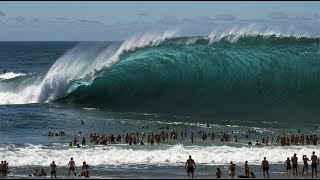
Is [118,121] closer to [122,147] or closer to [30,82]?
[122,147]

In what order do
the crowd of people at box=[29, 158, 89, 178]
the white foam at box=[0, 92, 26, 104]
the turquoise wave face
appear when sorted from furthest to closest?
the white foam at box=[0, 92, 26, 104], the turquoise wave face, the crowd of people at box=[29, 158, 89, 178]

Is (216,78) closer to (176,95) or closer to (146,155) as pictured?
(176,95)

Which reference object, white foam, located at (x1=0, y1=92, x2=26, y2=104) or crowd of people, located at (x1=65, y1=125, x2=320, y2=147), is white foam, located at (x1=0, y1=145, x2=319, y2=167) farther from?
white foam, located at (x1=0, y1=92, x2=26, y2=104)

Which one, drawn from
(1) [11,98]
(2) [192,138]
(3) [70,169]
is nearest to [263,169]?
(3) [70,169]

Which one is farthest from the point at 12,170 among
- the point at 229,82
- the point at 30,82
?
the point at 30,82

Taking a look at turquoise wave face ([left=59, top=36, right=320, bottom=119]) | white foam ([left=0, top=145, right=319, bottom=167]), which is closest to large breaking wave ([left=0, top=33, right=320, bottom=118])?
turquoise wave face ([left=59, top=36, right=320, bottom=119])

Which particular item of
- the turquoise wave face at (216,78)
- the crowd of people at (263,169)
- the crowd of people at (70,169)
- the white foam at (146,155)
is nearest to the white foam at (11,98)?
the turquoise wave face at (216,78)
